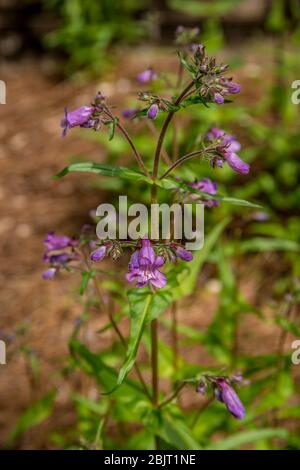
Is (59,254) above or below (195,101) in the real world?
below

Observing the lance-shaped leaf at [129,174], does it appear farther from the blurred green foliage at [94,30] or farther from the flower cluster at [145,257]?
the blurred green foliage at [94,30]

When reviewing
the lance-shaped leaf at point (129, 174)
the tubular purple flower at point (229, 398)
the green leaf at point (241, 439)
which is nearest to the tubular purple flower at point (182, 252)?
the lance-shaped leaf at point (129, 174)

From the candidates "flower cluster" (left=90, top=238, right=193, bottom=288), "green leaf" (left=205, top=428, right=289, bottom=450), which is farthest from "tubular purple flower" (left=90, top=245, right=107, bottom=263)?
"green leaf" (left=205, top=428, right=289, bottom=450)

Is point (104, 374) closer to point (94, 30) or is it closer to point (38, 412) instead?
point (38, 412)

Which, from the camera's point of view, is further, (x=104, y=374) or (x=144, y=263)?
(x=104, y=374)

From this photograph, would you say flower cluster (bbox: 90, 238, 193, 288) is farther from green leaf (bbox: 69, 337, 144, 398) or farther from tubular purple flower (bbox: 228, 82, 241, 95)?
green leaf (bbox: 69, 337, 144, 398)

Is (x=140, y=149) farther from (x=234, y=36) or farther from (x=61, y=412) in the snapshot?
(x=234, y=36)

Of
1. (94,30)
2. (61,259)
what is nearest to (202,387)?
(61,259)
